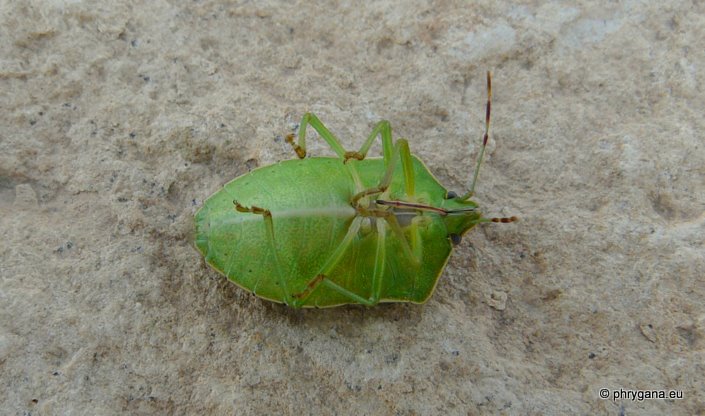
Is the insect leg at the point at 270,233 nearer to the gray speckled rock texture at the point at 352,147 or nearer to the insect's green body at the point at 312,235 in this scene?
the insect's green body at the point at 312,235

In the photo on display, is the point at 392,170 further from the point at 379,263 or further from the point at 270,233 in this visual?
the point at 270,233

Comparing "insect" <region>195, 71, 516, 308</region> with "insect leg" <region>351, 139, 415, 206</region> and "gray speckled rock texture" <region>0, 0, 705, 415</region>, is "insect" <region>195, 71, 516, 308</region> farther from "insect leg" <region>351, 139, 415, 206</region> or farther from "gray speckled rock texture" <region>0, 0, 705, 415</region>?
"gray speckled rock texture" <region>0, 0, 705, 415</region>

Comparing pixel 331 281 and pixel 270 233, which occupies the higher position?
pixel 270 233

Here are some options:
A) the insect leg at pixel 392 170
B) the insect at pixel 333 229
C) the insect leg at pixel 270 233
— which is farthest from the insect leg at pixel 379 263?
the insect leg at pixel 270 233

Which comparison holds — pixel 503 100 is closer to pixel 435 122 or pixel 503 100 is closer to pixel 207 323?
pixel 435 122

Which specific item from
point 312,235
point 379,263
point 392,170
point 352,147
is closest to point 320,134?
point 352,147

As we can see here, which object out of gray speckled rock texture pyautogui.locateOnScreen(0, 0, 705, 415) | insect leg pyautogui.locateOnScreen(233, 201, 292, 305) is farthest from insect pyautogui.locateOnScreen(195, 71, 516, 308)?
gray speckled rock texture pyautogui.locateOnScreen(0, 0, 705, 415)
